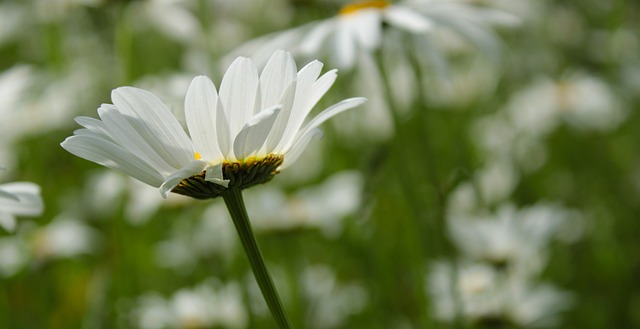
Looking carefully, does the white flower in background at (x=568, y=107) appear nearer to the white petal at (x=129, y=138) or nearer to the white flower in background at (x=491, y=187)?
the white flower in background at (x=491, y=187)

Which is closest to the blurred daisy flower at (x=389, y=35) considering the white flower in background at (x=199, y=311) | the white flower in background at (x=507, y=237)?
the white flower in background at (x=507, y=237)

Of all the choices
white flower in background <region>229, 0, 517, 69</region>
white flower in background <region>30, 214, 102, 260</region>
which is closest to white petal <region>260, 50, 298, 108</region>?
white flower in background <region>229, 0, 517, 69</region>

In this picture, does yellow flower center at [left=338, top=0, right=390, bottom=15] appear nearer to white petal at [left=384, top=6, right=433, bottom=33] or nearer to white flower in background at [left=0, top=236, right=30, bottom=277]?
white petal at [left=384, top=6, right=433, bottom=33]

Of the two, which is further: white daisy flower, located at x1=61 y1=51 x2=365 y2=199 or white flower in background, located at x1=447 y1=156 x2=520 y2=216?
white flower in background, located at x1=447 y1=156 x2=520 y2=216

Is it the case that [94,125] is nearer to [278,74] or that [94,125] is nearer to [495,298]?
[278,74]

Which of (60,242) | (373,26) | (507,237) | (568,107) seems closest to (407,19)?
(373,26)

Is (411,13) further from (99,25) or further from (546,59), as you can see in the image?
(546,59)

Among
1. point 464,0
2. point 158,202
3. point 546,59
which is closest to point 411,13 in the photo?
point 158,202
